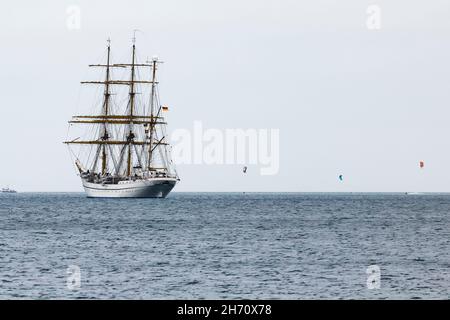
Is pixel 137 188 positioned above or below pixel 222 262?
above

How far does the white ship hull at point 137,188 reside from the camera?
7000 inches

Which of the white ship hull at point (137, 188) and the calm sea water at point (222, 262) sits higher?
the white ship hull at point (137, 188)

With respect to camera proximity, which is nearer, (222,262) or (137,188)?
(222,262)

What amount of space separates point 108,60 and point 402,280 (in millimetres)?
146095

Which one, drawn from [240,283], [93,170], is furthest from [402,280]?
[93,170]

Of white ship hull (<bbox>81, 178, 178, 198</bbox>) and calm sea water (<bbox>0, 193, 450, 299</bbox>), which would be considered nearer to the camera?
calm sea water (<bbox>0, 193, 450, 299</bbox>)

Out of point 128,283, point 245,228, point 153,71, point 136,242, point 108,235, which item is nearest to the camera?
point 128,283

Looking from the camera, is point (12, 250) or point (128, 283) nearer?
point (128, 283)

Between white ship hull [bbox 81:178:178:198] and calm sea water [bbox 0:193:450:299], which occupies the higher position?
white ship hull [bbox 81:178:178:198]

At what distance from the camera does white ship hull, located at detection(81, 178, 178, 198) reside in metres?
178

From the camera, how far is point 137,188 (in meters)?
179

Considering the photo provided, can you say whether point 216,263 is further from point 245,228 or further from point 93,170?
point 93,170

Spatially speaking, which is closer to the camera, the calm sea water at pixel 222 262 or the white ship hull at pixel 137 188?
the calm sea water at pixel 222 262
